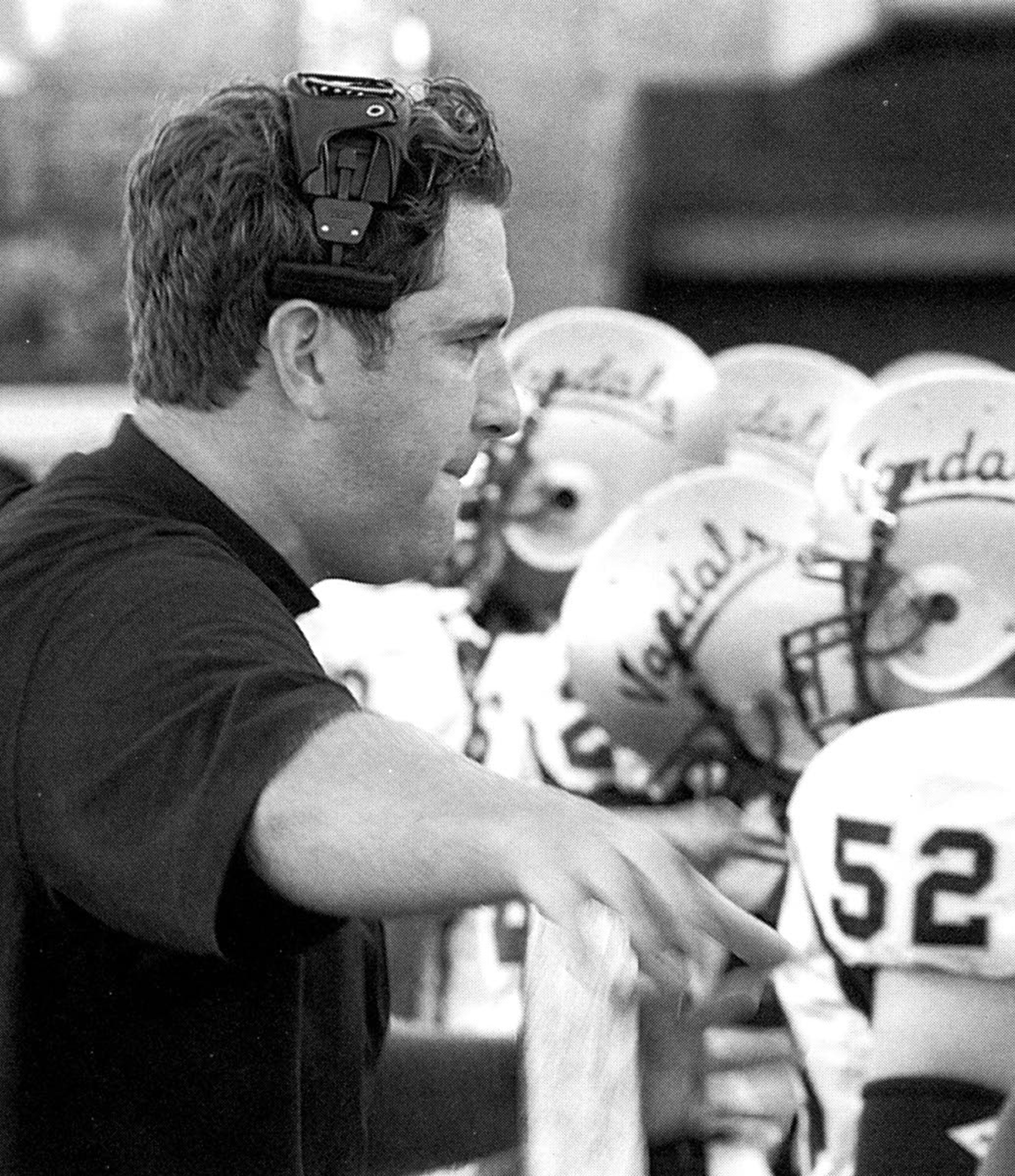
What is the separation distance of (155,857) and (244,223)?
0.48m

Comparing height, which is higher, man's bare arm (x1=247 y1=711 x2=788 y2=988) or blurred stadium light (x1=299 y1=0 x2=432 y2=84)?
man's bare arm (x1=247 y1=711 x2=788 y2=988)

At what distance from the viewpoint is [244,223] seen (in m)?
1.39

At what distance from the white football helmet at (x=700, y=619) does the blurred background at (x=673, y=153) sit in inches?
215

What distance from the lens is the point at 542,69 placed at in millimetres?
9438

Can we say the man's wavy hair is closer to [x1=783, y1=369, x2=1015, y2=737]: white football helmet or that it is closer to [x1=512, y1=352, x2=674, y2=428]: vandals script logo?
[x1=783, y1=369, x2=1015, y2=737]: white football helmet

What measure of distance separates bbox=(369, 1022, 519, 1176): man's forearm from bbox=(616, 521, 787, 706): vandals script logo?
1.28 metres

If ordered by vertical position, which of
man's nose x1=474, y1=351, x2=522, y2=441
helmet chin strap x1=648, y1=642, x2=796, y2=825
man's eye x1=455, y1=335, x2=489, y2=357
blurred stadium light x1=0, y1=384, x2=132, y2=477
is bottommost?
blurred stadium light x1=0, y1=384, x2=132, y2=477

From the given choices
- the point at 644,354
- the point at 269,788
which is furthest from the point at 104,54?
the point at 269,788

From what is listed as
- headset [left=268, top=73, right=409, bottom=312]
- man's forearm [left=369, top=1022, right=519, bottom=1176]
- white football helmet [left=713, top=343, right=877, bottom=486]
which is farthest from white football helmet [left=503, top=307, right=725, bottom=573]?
headset [left=268, top=73, right=409, bottom=312]

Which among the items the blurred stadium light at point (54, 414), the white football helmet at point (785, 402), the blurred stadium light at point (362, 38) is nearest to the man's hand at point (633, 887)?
the white football helmet at point (785, 402)

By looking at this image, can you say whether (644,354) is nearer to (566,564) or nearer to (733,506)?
(566,564)

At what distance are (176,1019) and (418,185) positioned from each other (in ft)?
1.72

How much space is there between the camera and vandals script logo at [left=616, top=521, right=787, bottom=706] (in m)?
2.90

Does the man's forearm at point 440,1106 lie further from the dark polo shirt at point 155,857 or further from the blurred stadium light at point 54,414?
the blurred stadium light at point 54,414
